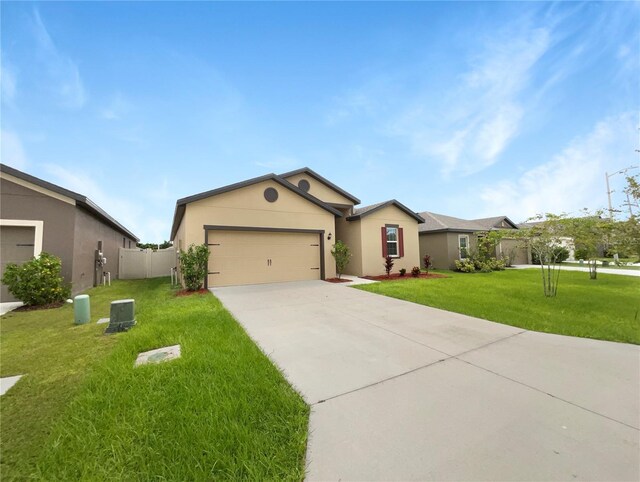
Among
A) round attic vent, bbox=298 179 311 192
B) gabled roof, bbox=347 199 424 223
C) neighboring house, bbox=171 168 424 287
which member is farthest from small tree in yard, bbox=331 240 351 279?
round attic vent, bbox=298 179 311 192

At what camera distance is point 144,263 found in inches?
621

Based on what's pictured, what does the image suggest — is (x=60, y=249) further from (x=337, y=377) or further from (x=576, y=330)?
(x=576, y=330)

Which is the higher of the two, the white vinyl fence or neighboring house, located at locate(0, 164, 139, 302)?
neighboring house, located at locate(0, 164, 139, 302)

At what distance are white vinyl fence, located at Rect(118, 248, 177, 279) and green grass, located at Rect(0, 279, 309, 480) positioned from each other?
12952 millimetres

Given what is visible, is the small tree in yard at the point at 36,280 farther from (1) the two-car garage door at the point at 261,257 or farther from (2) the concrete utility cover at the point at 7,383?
(2) the concrete utility cover at the point at 7,383

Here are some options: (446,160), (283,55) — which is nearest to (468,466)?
(283,55)

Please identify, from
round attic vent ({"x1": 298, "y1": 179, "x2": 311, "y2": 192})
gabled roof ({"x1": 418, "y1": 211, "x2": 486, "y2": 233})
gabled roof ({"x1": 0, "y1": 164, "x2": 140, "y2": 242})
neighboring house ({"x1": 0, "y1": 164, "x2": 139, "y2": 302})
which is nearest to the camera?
gabled roof ({"x1": 0, "y1": 164, "x2": 140, "y2": 242})

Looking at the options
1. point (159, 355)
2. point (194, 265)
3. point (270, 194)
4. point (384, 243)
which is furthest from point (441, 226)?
point (159, 355)

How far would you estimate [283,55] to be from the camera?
10.3 metres

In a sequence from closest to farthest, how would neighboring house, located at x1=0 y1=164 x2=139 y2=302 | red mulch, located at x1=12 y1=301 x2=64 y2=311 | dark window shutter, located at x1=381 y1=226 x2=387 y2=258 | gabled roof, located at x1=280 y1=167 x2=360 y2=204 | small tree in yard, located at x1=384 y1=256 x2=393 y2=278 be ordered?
red mulch, located at x1=12 y1=301 x2=64 y2=311, neighboring house, located at x1=0 y1=164 x2=139 y2=302, small tree in yard, located at x1=384 y1=256 x2=393 y2=278, dark window shutter, located at x1=381 y1=226 x2=387 y2=258, gabled roof, located at x1=280 y1=167 x2=360 y2=204

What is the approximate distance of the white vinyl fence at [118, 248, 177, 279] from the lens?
49.9 ft

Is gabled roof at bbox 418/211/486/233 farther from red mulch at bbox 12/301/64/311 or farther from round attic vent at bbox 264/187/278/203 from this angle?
red mulch at bbox 12/301/64/311

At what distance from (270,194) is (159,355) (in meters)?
7.97

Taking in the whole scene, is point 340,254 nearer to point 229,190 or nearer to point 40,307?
point 229,190
